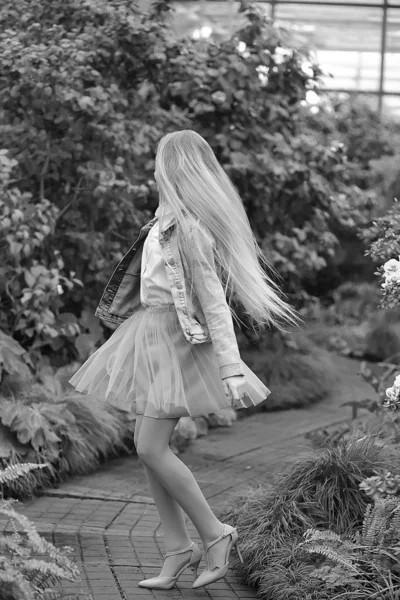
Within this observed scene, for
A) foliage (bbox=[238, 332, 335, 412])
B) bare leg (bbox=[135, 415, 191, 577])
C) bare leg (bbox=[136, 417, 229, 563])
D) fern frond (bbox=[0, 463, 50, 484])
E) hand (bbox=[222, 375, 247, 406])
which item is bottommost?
foliage (bbox=[238, 332, 335, 412])

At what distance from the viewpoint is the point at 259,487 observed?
4445 mm

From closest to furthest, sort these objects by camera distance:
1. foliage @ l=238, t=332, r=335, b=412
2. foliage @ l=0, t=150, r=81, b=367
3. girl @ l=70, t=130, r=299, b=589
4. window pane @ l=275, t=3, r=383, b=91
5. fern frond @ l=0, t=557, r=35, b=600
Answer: fern frond @ l=0, t=557, r=35, b=600 < girl @ l=70, t=130, r=299, b=589 < foliage @ l=0, t=150, r=81, b=367 < foliage @ l=238, t=332, r=335, b=412 < window pane @ l=275, t=3, r=383, b=91

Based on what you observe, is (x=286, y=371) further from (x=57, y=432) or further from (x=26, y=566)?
(x=26, y=566)

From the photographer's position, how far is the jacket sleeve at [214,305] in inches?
131

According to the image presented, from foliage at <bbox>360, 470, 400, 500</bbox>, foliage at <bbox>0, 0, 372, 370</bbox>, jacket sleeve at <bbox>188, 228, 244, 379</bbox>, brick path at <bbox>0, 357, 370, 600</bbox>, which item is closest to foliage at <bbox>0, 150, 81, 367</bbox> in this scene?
foliage at <bbox>0, 0, 372, 370</bbox>

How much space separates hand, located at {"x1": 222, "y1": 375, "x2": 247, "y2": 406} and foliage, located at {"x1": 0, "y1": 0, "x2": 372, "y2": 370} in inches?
98.4

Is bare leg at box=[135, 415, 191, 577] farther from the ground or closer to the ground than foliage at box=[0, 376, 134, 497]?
farther from the ground

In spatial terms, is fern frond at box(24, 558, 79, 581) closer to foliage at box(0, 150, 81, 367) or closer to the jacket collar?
the jacket collar

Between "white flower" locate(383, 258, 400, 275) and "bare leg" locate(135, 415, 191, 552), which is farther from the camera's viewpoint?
"white flower" locate(383, 258, 400, 275)

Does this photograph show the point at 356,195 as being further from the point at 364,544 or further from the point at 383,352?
the point at 364,544

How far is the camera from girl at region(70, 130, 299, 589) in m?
3.46

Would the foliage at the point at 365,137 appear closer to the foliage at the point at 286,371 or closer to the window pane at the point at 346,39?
the window pane at the point at 346,39

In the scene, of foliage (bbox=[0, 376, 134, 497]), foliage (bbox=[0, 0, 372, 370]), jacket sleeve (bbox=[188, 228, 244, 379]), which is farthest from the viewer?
foliage (bbox=[0, 0, 372, 370])

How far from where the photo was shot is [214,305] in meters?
3.40
